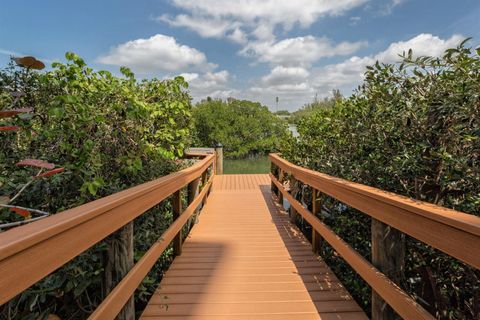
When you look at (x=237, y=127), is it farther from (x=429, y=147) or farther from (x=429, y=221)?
(x=429, y=221)

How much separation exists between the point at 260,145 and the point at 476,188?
54.3 feet

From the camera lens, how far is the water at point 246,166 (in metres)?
13.9

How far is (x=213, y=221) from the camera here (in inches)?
177

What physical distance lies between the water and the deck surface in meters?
9.60

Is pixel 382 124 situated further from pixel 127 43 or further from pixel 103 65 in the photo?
pixel 127 43

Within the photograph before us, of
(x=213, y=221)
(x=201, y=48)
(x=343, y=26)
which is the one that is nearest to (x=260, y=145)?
(x=201, y=48)

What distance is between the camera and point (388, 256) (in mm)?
1627

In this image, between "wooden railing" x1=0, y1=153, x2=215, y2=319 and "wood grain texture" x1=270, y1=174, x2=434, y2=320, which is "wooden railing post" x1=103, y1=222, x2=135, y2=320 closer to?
"wooden railing" x1=0, y1=153, x2=215, y2=319

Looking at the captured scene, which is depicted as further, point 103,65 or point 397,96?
point 103,65

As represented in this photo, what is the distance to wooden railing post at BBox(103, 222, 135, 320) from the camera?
163cm

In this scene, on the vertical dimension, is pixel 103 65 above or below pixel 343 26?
below

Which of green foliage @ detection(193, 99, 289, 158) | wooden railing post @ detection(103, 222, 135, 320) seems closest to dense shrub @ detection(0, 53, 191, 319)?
wooden railing post @ detection(103, 222, 135, 320)

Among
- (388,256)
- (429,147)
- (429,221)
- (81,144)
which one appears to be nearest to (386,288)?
(388,256)

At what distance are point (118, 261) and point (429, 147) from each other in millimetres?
1834
